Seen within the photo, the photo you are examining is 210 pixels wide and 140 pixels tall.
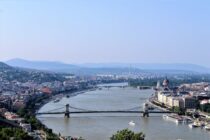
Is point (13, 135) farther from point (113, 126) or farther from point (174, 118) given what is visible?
point (174, 118)

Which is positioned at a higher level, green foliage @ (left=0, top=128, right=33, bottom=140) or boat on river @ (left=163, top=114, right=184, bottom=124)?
green foliage @ (left=0, top=128, right=33, bottom=140)

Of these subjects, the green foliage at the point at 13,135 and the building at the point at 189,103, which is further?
the building at the point at 189,103

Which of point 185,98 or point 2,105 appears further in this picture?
point 185,98

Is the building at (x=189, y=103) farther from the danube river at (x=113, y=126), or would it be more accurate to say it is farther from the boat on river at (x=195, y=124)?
the boat on river at (x=195, y=124)

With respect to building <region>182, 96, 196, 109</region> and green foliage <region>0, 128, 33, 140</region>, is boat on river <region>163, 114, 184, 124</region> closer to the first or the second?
building <region>182, 96, 196, 109</region>

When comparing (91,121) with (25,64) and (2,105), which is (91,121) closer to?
(2,105)

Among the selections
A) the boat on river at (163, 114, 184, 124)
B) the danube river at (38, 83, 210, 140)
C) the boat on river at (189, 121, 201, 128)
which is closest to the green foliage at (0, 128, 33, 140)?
the danube river at (38, 83, 210, 140)

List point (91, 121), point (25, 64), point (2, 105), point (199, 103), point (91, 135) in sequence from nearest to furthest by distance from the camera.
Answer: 1. point (91, 135)
2. point (91, 121)
3. point (2, 105)
4. point (199, 103)
5. point (25, 64)

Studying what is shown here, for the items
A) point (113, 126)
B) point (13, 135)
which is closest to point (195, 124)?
point (113, 126)

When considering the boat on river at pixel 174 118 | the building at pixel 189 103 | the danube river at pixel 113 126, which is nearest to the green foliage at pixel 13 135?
the danube river at pixel 113 126

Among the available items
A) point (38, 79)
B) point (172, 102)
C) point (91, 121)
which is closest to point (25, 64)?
point (38, 79)

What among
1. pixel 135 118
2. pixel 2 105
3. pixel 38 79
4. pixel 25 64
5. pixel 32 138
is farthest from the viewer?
pixel 25 64
